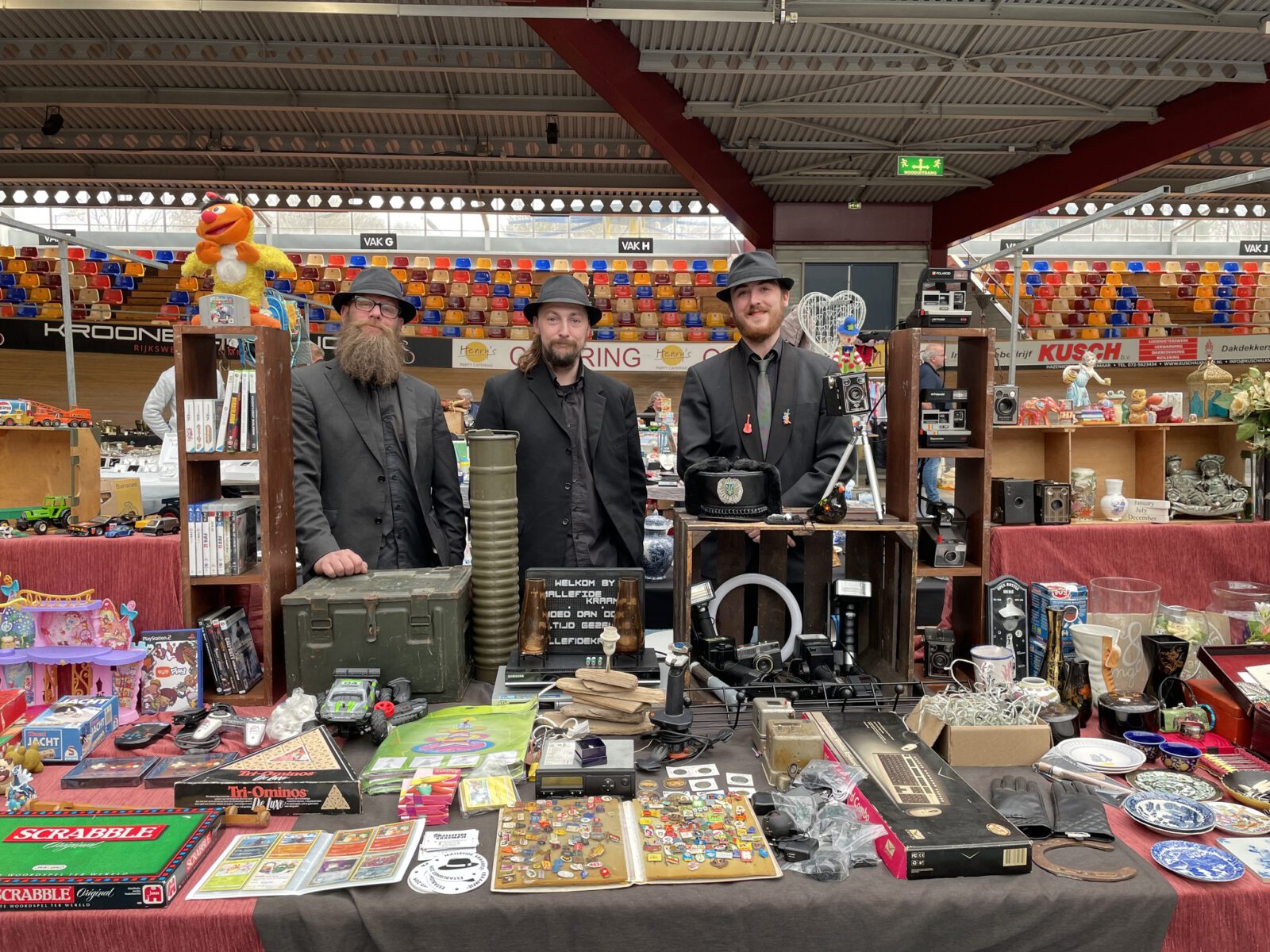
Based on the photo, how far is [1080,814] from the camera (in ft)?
5.50

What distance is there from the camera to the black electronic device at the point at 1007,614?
255 centimetres

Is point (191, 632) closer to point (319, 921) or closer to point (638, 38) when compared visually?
point (319, 921)

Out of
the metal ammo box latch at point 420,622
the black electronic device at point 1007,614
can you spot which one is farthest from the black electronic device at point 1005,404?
the metal ammo box latch at point 420,622

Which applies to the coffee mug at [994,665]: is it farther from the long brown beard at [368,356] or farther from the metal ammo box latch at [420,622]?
the long brown beard at [368,356]

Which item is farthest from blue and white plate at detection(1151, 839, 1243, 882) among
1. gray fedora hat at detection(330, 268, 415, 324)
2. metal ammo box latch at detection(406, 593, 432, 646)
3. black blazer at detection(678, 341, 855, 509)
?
gray fedora hat at detection(330, 268, 415, 324)

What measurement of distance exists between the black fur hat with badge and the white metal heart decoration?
103cm

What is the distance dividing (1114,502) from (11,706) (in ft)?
11.9

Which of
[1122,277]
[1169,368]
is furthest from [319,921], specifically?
[1122,277]

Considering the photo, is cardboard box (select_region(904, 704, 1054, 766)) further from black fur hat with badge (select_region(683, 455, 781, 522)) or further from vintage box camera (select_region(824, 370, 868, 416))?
vintage box camera (select_region(824, 370, 868, 416))

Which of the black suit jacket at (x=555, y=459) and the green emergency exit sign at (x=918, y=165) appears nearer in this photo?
the black suit jacket at (x=555, y=459)

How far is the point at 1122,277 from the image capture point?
47.4 feet

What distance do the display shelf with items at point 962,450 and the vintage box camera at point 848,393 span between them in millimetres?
163

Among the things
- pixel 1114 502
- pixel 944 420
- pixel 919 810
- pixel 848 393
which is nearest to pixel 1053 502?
pixel 1114 502

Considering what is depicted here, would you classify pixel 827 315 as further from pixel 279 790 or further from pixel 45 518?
pixel 45 518
